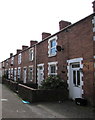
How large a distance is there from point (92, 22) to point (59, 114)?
5.44 meters

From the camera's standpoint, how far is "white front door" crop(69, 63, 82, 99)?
8.58m

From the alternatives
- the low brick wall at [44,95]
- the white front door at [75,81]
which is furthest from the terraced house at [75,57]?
the low brick wall at [44,95]

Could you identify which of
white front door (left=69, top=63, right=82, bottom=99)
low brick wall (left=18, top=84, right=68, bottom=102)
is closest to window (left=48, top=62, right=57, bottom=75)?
white front door (left=69, top=63, right=82, bottom=99)

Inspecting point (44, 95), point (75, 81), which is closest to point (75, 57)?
point (75, 81)

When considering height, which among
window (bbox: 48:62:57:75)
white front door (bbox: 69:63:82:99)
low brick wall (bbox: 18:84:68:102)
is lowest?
low brick wall (bbox: 18:84:68:102)

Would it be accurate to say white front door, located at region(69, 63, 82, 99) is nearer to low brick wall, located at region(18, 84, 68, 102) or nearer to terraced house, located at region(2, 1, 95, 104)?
terraced house, located at region(2, 1, 95, 104)

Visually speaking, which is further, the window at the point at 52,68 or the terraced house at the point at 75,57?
the window at the point at 52,68

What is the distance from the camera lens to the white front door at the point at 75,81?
28.1 feet

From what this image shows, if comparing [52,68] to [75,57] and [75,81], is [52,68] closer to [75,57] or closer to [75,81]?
[75,81]

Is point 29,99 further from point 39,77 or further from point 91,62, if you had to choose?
point 39,77

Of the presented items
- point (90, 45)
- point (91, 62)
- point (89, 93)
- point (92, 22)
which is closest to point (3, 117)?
point (89, 93)

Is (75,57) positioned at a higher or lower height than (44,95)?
higher

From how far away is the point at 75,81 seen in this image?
906cm

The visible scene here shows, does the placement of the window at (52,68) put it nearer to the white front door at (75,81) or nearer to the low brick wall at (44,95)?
the white front door at (75,81)
